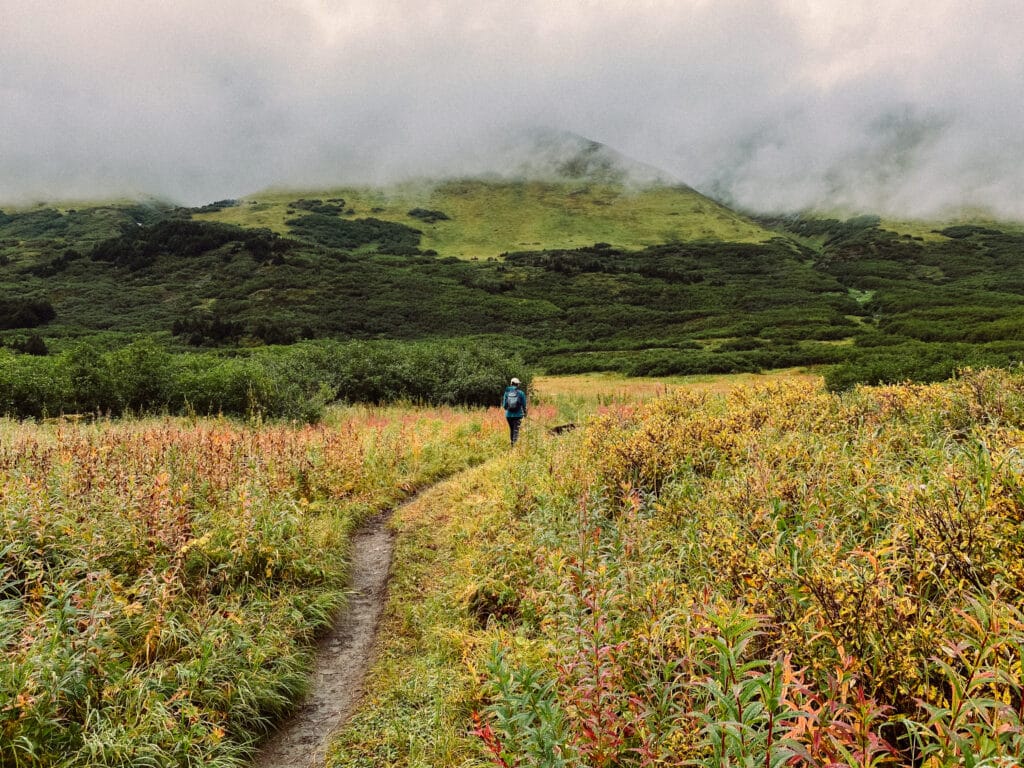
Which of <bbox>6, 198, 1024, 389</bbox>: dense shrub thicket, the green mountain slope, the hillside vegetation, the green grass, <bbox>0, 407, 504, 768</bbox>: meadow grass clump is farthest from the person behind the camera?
the green grass

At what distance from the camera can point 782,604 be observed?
145 inches

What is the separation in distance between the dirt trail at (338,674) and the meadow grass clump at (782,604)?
4.65 ft

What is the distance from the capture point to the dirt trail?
487 centimetres

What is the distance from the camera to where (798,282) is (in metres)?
100

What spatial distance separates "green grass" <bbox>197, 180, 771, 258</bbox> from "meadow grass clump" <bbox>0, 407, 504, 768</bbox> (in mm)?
137752

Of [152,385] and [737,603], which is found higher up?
[152,385]

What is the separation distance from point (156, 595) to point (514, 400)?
31.5 feet

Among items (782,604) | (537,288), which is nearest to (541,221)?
(537,288)

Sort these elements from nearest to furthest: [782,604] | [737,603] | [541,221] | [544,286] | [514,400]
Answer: [782,604]
[737,603]
[514,400]
[544,286]
[541,221]

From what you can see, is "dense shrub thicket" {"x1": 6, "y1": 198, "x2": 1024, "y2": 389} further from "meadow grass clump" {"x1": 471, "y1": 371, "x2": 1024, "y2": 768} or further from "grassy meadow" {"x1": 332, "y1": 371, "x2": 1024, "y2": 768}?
"meadow grass clump" {"x1": 471, "y1": 371, "x2": 1024, "y2": 768}

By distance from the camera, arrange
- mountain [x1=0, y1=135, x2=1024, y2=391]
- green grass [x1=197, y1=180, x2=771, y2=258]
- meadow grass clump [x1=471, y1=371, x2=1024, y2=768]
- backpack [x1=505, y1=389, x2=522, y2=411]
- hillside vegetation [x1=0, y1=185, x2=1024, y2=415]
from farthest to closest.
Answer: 1. green grass [x1=197, y1=180, x2=771, y2=258]
2. mountain [x1=0, y1=135, x2=1024, y2=391]
3. hillside vegetation [x1=0, y1=185, x2=1024, y2=415]
4. backpack [x1=505, y1=389, x2=522, y2=411]
5. meadow grass clump [x1=471, y1=371, x2=1024, y2=768]

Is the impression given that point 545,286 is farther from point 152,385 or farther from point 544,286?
point 152,385

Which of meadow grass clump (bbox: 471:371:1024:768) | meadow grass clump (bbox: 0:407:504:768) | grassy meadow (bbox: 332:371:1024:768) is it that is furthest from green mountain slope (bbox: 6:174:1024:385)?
meadow grass clump (bbox: 0:407:504:768)

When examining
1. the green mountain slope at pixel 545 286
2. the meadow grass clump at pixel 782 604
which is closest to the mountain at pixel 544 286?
the green mountain slope at pixel 545 286
